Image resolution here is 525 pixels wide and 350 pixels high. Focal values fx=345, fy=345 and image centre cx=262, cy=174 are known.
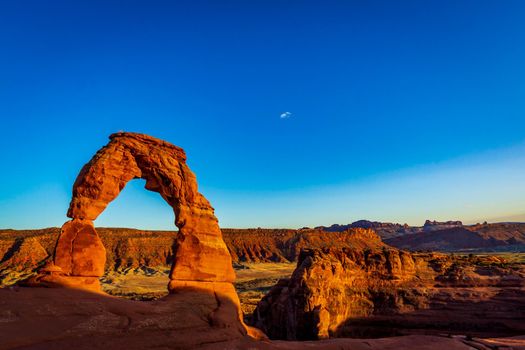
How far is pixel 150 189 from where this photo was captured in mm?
17703

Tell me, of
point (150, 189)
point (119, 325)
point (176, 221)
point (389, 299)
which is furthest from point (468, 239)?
point (119, 325)

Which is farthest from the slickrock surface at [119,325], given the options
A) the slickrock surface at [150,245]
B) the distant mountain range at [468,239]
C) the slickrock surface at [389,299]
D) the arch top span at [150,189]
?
the distant mountain range at [468,239]

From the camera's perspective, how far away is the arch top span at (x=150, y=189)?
15.4 metres

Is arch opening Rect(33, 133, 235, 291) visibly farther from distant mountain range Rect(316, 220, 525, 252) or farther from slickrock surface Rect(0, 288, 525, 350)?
distant mountain range Rect(316, 220, 525, 252)

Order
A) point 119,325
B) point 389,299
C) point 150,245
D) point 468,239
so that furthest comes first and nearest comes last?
point 468,239
point 150,245
point 389,299
point 119,325

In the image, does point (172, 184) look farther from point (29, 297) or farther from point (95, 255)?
point (29, 297)

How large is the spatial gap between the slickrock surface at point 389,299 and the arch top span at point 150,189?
21.1 feet

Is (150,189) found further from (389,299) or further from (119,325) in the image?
(389,299)

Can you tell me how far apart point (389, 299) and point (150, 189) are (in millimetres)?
16979

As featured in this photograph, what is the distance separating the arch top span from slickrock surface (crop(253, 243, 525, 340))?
21.1 feet

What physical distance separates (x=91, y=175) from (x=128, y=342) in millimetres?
8172

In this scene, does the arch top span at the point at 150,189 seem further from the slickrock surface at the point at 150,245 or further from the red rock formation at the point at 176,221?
the slickrock surface at the point at 150,245

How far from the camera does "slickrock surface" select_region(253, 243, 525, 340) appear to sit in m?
21.7

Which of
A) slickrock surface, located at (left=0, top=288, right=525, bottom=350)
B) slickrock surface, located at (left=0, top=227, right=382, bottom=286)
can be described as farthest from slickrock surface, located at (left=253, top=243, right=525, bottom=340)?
slickrock surface, located at (left=0, top=227, right=382, bottom=286)
